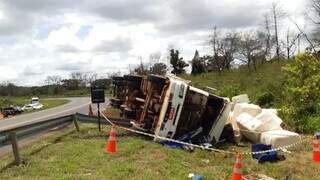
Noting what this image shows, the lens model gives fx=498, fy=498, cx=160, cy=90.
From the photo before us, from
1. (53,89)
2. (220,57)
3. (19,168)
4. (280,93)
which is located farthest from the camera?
(53,89)

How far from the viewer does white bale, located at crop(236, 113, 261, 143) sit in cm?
1638

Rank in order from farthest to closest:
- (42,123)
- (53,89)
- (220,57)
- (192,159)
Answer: (53,89)
(220,57)
(42,123)
(192,159)

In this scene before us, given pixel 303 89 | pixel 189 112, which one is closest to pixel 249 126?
pixel 189 112

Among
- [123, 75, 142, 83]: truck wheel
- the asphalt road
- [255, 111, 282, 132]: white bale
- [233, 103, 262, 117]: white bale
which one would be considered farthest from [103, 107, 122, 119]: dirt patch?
the asphalt road

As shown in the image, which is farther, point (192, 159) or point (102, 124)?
point (102, 124)

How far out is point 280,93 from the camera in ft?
86.1

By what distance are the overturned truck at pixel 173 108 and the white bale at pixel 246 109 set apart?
2001 mm

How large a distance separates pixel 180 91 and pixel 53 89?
124258mm

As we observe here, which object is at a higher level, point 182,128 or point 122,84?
point 122,84

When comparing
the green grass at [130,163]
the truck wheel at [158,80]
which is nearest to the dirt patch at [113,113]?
the green grass at [130,163]

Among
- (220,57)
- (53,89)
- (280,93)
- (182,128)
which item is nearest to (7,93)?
(53,89)

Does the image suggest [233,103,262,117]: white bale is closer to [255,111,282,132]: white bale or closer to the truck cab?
[255,111,282,132]: white bale

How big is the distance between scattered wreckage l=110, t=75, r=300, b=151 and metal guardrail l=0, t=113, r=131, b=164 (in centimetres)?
88

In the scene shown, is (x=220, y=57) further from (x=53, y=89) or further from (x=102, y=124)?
(x=53, y=89)
